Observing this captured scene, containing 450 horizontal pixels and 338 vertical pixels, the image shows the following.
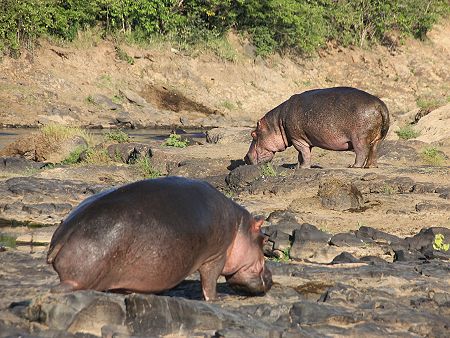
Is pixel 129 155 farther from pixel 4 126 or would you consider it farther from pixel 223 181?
pixel 4 126

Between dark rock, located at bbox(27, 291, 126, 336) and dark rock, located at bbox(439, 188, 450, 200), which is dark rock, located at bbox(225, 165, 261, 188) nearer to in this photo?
dark rock, located at bbox(439, 188, 450, 200)

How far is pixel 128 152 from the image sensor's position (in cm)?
1897

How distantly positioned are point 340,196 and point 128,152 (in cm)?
691

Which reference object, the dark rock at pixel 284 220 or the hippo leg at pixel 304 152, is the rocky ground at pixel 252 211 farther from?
the hippo leg at pixel 304 152

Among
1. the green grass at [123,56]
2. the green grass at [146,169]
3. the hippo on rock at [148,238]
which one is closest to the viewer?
the hippo on rock at [148,238]

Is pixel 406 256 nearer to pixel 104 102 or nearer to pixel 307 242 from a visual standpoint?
pixel 307 242

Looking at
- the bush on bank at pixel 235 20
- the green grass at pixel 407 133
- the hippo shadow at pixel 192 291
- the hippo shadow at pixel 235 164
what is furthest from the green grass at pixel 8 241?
the bush on bank at pixel 235 20

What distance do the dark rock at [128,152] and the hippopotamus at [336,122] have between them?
347 cm

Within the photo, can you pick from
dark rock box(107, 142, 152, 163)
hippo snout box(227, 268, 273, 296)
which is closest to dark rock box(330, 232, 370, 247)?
hippo snout box(227, 268, 273, 296)

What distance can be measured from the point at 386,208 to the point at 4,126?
745 inches

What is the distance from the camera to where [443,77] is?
47.2 m

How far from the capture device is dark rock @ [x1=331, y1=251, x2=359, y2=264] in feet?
32.2

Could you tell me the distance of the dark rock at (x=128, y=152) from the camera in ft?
60.8

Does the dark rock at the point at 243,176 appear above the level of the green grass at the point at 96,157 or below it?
above
